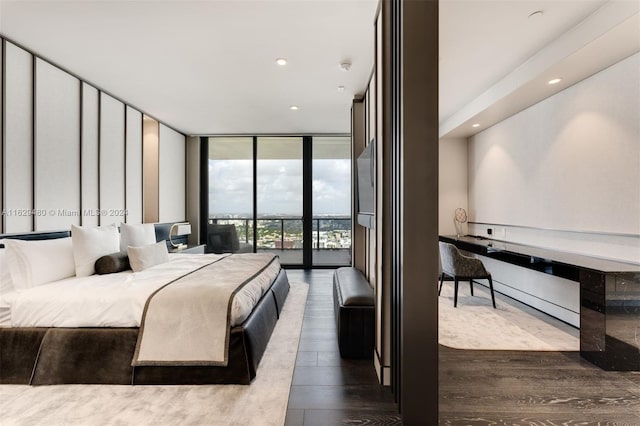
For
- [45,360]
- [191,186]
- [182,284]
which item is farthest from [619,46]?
[191,186]

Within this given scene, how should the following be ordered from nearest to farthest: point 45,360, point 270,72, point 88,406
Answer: point 88,406 < point 45,360 < point 270,72

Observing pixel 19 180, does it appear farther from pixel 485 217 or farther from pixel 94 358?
pixel 485 217

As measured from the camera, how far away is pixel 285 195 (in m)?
6.16

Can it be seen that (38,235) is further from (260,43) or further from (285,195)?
(285,195)

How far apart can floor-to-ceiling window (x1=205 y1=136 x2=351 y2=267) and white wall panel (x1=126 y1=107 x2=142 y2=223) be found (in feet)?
5.70

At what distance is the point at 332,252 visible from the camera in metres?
6.21

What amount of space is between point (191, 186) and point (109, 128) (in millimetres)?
2313

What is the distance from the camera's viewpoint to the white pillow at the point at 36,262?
2.38 m

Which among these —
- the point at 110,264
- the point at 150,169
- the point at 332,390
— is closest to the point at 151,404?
the point at 332,390

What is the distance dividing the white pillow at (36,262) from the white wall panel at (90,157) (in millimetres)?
887

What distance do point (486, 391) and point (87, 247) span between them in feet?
11.8

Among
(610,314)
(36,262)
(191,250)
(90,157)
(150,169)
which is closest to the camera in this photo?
(610,314)

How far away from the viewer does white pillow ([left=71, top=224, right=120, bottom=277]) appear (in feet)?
9.14

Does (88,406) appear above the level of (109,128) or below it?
below
